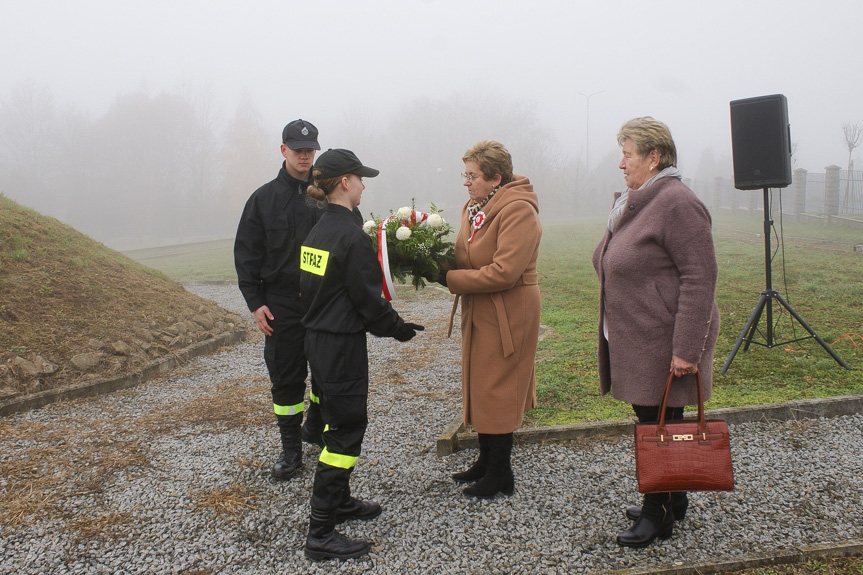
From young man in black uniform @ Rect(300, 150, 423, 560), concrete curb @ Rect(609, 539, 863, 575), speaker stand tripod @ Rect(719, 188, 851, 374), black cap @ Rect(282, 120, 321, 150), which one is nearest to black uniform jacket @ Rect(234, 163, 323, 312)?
black cap @ Rect(282, 120, 321, 150)

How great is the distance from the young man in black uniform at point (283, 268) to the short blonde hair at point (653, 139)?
201cm

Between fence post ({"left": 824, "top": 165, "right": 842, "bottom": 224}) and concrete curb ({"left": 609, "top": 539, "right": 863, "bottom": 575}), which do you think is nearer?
concrete curb ({"left": 609, "top": 539, "right": 863, "bottom": 575})

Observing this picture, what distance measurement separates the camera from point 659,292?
9.64ft

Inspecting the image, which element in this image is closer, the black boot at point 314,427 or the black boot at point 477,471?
the black boot at point 477,471

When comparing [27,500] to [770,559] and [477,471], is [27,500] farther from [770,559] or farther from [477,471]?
[770,559]

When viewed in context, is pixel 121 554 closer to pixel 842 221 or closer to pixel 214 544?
pixel 214 544

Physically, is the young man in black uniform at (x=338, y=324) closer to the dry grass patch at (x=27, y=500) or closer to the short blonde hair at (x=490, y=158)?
the short blonde hair at (x=490, y=158)

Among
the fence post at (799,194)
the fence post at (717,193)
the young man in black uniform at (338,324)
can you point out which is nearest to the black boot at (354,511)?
the young man in black uniform at (338,324)

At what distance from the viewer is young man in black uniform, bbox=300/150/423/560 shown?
3109 mm

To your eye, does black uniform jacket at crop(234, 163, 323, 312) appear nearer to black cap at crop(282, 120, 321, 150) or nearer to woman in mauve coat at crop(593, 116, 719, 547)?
black cap at crop(282, 120, 321, 150)

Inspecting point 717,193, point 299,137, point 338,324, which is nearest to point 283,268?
point 299,137

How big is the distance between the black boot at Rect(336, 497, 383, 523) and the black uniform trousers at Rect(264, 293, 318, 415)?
79 cm

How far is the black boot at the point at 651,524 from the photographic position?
304 centimetres

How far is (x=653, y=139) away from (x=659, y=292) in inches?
27.9
